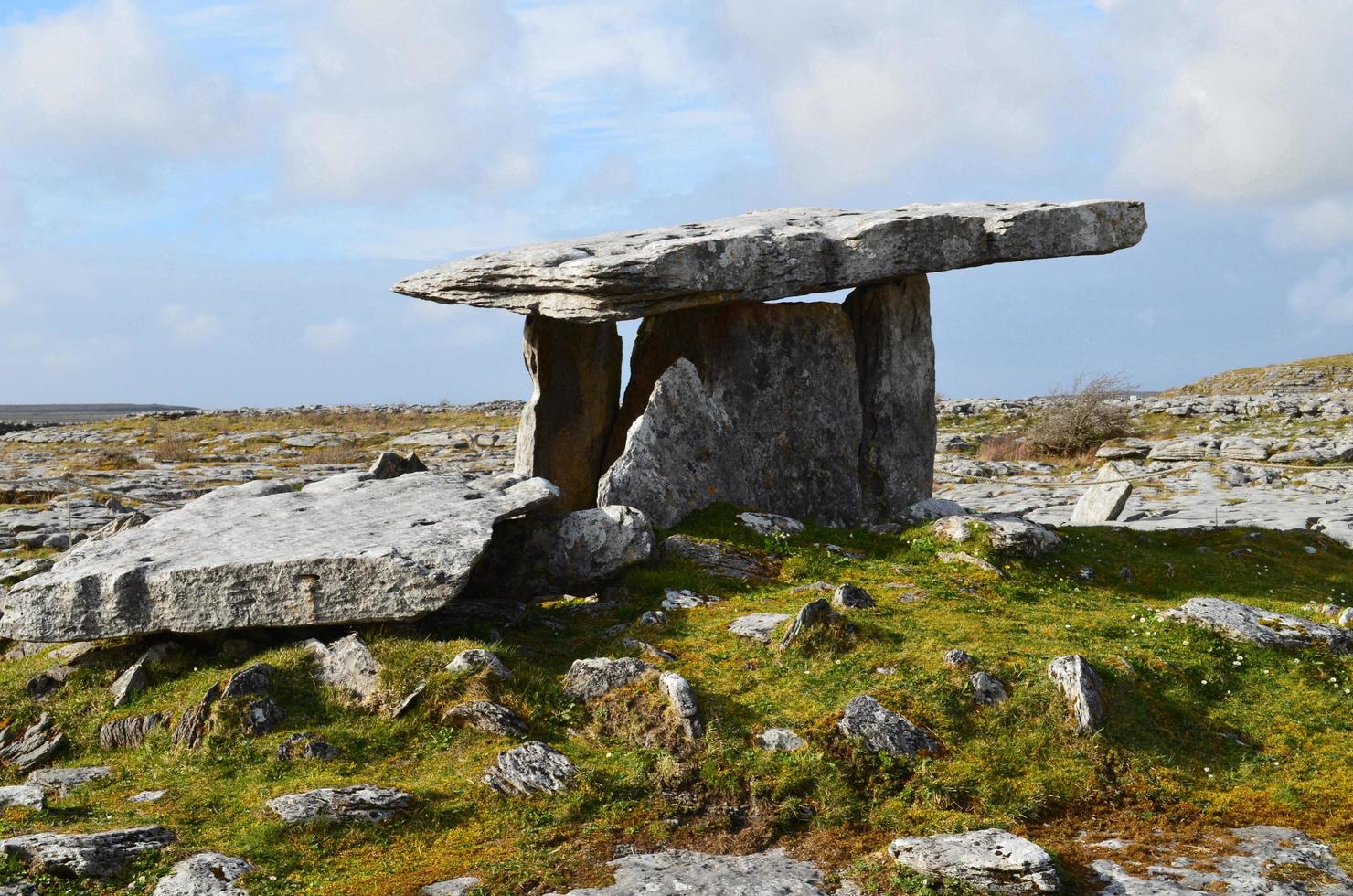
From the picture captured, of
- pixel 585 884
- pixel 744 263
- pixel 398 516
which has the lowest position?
pixel 585 884

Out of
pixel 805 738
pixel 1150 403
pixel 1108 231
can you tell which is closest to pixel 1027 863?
pixel 805 738

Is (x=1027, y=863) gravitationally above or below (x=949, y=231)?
below

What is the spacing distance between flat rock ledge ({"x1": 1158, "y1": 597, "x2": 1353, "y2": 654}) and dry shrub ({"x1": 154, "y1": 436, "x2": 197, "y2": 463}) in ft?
115

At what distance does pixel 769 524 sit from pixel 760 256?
3666 millimetres

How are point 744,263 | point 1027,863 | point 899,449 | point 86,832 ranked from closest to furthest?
point 1027,863 < point 86,832 < point 744,263 < point 899,449

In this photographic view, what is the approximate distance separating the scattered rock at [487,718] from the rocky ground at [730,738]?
0.02 metres

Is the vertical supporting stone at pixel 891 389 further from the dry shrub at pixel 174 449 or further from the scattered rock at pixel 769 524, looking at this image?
the dry shrub at pixel 174 449

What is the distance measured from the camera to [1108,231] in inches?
694

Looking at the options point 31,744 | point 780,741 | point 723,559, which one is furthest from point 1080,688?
point 31,744

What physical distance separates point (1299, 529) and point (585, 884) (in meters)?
16.2

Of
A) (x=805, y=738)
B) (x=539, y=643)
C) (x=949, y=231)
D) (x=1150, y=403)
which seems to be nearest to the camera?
(x=805, y=738)

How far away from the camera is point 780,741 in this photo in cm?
960

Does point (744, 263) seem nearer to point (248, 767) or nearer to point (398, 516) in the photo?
point (398, 516)

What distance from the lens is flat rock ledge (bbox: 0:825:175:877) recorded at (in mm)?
7879
